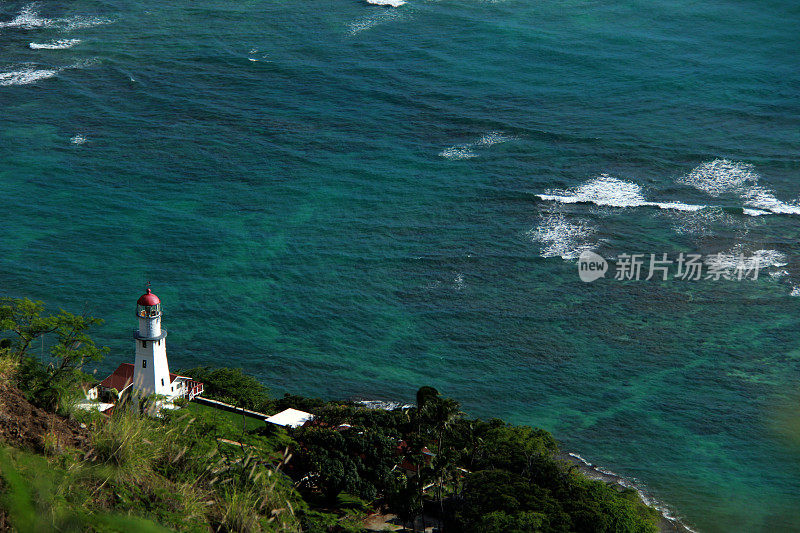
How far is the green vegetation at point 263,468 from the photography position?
25109 mm

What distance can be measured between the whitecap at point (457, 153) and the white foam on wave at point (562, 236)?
16182 millimetres

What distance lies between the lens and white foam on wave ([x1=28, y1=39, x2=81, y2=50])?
5143 inches

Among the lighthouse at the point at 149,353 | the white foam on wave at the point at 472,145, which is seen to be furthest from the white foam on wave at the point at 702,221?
the lighthouse at the point at 149,353

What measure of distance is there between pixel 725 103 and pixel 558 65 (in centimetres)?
2432

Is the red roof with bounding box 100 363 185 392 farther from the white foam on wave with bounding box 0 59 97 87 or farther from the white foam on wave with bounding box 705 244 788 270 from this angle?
the white foam on wave with bounding box 0 59 97 87

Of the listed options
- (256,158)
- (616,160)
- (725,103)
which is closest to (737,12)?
(725,103)

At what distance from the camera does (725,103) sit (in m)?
117

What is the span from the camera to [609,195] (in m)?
98.7

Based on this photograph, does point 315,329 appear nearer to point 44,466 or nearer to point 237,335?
point 237,335

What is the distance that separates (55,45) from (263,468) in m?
118

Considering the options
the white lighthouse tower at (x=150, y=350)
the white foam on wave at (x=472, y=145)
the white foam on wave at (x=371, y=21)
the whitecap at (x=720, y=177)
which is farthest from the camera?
the white foam on wave at (x=371, y=21)

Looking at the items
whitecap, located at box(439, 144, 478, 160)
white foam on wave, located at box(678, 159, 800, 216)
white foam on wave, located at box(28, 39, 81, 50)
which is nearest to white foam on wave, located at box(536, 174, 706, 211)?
white foam on wave, located at box(678, 159, 800, 216)

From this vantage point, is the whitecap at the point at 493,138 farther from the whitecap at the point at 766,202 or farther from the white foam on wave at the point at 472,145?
the whitecap at the point at 766,202

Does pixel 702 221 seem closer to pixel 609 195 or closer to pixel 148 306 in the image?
pixel 609 195
